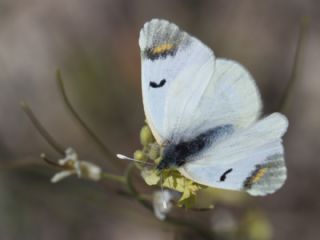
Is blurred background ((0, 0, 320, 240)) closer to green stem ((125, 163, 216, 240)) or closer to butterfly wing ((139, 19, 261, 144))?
green stem ((125, 163, 216, 240))

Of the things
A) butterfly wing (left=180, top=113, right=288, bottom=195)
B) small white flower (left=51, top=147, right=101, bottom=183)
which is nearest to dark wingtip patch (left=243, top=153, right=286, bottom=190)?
butterfly wing (left=180, top=113, right=288, bottom=195)

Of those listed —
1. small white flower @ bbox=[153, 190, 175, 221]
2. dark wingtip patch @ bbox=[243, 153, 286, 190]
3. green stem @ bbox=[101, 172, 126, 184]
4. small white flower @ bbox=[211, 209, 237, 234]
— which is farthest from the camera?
small white flower @ bbox=[211, 209, 237, 234]

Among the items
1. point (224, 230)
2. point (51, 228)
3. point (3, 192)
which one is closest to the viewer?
point (224, 230)

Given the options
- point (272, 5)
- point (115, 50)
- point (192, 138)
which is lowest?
point (192, 138)

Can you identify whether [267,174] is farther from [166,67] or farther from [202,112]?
[166,67]

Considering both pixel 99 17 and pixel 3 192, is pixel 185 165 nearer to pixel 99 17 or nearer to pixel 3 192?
pixel 3 192

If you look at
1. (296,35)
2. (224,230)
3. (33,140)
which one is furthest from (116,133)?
(296,35)

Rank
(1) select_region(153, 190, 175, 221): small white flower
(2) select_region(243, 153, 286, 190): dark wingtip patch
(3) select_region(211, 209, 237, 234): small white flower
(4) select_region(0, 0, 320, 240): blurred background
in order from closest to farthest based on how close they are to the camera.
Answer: (2) select_region(243, 153, 286, 190): dark wingtip patch < (1) select_region(153, 190, 175, 221): small white flower < (3) select_region(211, 209, 237, 234): small white flower < (4) select_region(0, 0, 320, 240): blurred background
